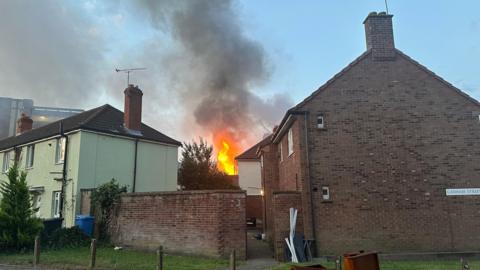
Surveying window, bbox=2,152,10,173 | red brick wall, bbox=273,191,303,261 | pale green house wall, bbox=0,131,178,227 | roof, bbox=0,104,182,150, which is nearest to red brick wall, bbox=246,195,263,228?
pale green house wall, bbox=0,131,178,227

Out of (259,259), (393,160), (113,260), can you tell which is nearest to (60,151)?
(113,260)

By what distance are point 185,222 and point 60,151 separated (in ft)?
37.2

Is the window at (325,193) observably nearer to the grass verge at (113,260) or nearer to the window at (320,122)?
the window at (320,122)

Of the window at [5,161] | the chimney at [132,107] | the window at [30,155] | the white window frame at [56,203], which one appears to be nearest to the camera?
the white window frame at [56,203]

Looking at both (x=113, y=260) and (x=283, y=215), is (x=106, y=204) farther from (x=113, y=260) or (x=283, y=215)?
(x=283, y=215)

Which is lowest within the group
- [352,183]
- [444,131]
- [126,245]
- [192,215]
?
[126,245]

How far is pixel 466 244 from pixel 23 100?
62.9m

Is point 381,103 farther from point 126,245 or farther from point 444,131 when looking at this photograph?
point 126,245

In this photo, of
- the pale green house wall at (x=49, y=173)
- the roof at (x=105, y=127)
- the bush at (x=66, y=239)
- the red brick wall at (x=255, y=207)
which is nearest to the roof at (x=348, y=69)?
the bush at (x=66, y=239)

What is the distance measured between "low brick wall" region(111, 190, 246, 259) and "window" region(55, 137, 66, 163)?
701 cm

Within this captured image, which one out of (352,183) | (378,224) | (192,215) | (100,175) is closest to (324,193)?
(352,183)

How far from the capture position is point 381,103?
51.7 ft

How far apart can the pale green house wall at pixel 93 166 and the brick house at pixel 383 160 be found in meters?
11.2

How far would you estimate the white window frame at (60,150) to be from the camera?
22.0 metres
